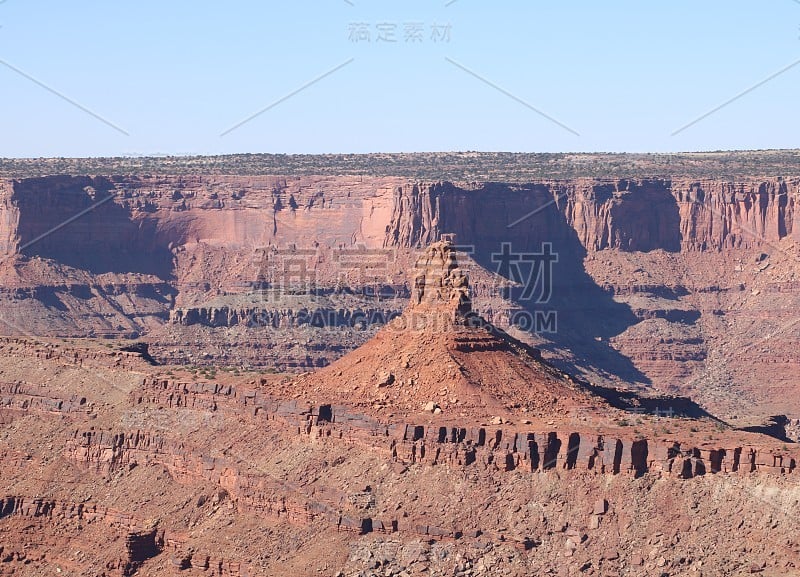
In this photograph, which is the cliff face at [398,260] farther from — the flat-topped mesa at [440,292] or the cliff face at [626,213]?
the flat-topped mesa at [440,292]

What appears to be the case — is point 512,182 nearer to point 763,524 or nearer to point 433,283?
point 433,283

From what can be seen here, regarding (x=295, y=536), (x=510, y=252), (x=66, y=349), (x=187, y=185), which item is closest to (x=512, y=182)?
(x=510, y=252)

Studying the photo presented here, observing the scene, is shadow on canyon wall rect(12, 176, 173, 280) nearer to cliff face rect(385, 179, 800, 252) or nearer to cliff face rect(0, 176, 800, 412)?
cliff face rect(0, 176, 800, 412)

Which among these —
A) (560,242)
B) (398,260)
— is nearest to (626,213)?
(560,242)

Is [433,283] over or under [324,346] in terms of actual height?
over

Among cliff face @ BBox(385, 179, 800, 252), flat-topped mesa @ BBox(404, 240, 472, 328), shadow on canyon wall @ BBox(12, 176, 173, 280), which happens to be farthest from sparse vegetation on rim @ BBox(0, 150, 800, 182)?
flat-topped mesa @ BBox(404, 240, 472, 328)

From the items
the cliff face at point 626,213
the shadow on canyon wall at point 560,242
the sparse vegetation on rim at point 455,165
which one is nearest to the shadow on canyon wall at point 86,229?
the sparse vegetation on rim at point 455,165

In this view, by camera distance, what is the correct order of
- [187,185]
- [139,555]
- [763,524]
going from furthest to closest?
1. [187,185]
2. [139,555]
3. [763,524]

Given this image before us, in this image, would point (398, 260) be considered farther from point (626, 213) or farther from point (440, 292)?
point (440, 292)
